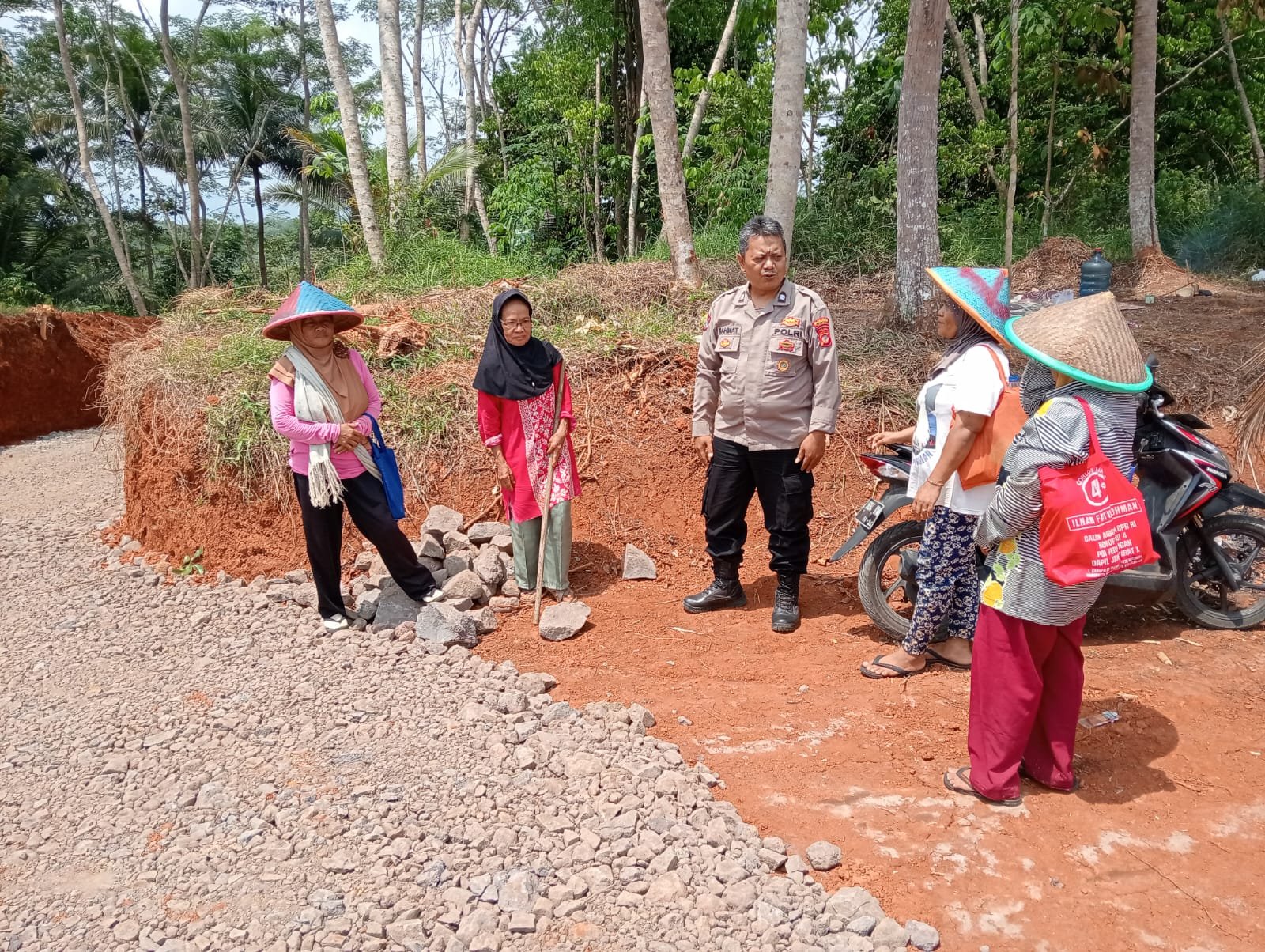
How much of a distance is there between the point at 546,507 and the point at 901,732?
1954mm

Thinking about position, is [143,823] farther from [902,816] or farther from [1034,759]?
[1034,759]

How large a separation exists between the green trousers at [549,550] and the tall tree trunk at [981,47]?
12891 millimetres

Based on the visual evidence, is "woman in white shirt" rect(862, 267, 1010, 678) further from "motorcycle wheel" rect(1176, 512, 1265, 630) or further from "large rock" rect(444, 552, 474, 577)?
"large rock" rect(444, 552, 474, 577)

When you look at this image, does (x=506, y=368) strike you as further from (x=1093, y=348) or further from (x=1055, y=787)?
(x=1055, y=787)

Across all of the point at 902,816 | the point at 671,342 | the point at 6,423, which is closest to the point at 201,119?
the point at 6,423

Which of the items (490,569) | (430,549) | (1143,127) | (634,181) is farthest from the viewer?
(634,181)

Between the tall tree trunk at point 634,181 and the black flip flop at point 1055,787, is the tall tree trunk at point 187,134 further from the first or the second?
the black flip flop at point 1055,787

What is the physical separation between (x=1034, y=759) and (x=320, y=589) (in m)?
3.18

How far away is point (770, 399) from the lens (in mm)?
3562

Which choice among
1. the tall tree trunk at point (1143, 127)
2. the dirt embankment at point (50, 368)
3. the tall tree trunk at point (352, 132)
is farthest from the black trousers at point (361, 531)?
the tall tree trunk at point (1143, 127)

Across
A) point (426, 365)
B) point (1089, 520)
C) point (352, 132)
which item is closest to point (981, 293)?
point (1089, 520)

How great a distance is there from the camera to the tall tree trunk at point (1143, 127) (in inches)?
370

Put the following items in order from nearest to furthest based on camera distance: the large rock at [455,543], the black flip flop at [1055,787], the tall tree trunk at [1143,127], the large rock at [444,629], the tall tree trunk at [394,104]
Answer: the black flip flop at [1055,787], the large rock at [444,629], the large rock at [455,543], the tall tree trunk at [1143,127], the tall tree trunk at [394,104]

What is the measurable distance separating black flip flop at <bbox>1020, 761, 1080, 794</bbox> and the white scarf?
2996 millimetres
